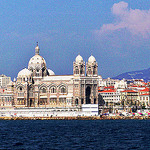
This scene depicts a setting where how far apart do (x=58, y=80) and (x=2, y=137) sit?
84341 mm

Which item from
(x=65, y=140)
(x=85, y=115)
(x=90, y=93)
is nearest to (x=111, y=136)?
(x=65, y=140)

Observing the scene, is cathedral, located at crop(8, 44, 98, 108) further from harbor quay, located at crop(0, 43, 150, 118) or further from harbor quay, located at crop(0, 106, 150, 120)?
harbor quay, located at crop(0, 106, 150, 120)

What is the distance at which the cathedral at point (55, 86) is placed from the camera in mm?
171375

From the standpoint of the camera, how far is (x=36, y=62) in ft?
592

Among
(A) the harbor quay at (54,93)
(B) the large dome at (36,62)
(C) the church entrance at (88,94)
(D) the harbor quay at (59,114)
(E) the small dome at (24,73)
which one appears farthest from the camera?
(B) the large dome at (36,62)

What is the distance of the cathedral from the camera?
562 feet

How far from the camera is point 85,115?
161875 millimetres

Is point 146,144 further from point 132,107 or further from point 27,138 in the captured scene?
point 132,107

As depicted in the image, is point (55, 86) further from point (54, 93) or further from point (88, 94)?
point (88, 94)

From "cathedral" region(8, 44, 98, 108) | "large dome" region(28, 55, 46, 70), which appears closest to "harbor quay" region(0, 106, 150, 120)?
"cathedral" region(8, 44, 98, 108)

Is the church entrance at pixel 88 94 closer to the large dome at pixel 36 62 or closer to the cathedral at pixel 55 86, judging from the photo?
the cathedral at pixel 55 86

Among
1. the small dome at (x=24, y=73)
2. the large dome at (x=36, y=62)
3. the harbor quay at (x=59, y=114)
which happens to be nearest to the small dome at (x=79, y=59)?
the large dome at (x=36, y=62)

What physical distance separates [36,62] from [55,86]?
9864 millimetres

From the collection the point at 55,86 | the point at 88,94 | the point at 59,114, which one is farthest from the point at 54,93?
the point at 59,114
